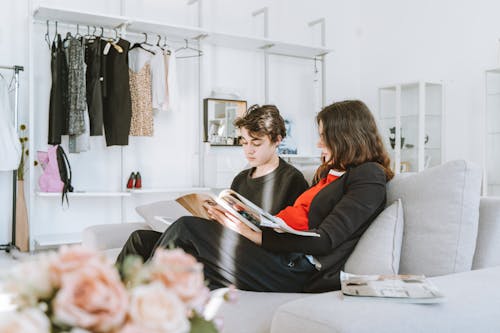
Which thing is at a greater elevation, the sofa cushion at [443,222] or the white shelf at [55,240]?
the sofa cushion at [443,222]

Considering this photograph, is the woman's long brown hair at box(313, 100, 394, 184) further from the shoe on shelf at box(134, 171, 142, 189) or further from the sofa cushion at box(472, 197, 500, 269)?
the shoe on shelf at box(134, 171, 142, 189)

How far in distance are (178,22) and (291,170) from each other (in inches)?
144

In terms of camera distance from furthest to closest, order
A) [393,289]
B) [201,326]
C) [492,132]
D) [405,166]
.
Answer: [405,166] < [492,132] < [393,289] < [201,326]

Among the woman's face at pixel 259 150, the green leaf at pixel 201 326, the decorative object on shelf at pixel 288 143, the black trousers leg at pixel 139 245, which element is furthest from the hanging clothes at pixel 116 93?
the green leaf at pixel 201 326

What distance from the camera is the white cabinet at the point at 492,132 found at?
204 inches

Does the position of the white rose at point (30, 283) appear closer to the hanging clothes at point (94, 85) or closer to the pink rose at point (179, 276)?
the pink rose at point (179, 276)

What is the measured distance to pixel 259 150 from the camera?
261 centimetres

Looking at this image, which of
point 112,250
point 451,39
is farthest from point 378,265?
point 451,39

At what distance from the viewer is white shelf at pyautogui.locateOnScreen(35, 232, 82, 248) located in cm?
447

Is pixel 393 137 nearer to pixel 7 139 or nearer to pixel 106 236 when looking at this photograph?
pixel 7 139

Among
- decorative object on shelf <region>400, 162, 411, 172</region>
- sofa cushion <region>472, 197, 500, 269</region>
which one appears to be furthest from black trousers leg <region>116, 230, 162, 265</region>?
decorative object on shelf <region>400, 162, 411, 172</region>

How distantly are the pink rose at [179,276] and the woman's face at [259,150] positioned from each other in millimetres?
1969

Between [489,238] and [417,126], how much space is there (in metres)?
4.12

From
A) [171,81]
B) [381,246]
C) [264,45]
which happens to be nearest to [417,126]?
[264,45]
